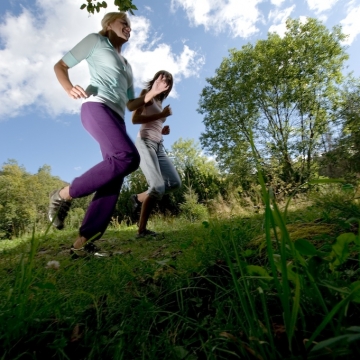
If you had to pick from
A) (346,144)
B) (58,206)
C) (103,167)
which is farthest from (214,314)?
(346,144)

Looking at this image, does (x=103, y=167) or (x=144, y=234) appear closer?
(x=103, y=167)

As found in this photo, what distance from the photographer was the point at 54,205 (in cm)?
230

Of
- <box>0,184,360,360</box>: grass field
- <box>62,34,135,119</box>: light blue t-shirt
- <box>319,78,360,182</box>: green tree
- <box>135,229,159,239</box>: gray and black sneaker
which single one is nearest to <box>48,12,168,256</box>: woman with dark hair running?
<box>62,34,135,119</box>: light blue t-shirt

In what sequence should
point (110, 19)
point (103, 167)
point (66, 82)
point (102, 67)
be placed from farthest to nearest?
point (110, 19) → point (102, 67) → point (66, 82) → point (103, 167)

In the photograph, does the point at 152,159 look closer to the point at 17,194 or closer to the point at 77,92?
the point at 77,92

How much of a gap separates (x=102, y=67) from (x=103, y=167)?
104 centimetres

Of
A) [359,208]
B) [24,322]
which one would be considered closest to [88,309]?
[24,322]

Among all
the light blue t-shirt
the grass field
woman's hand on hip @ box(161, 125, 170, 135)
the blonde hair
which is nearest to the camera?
the grass field

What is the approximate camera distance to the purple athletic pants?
2240 mm

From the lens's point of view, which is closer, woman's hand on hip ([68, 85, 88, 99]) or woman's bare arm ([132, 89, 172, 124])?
woman's hand on hip ([68, 85, 88, 99])

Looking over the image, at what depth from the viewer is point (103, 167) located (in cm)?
224

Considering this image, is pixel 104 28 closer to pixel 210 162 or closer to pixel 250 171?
pixel 250 171

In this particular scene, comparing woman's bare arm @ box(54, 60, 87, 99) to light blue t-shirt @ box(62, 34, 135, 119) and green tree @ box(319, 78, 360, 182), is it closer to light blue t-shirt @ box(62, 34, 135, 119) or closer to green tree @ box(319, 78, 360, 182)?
light blue t-shirt @ box(62, 34, 135, 119)

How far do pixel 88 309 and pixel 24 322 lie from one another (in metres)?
0.20
